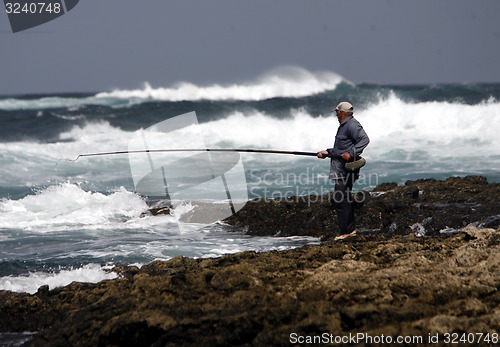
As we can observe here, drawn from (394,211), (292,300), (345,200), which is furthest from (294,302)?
(394,211)

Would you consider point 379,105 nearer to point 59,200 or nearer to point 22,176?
point 22,176

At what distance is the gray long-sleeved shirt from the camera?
7.76 meters

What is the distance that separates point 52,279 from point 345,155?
337cm

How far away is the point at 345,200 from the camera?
7984mm

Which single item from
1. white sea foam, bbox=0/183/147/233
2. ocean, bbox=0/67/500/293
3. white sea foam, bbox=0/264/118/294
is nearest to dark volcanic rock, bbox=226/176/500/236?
ocean, bbox=0/67/500/293

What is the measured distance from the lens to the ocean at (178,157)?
381 inches

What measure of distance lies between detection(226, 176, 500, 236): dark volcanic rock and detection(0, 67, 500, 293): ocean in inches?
13.0

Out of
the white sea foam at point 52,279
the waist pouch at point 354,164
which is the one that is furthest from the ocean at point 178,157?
the waist pouch at point 354,164

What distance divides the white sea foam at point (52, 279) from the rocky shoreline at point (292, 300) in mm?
605

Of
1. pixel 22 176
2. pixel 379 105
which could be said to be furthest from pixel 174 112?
pixel 22 176

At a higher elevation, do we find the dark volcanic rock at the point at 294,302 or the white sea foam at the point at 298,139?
the dark volcanic rock at the point at 294,302

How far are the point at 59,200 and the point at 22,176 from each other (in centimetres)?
654

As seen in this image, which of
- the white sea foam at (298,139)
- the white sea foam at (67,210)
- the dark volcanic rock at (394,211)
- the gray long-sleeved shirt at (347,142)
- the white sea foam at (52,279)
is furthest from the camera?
the white sea foam at (298,139)

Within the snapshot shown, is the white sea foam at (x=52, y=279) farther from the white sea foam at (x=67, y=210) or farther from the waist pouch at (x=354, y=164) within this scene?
the white sea foam at (x=67, y=210)
